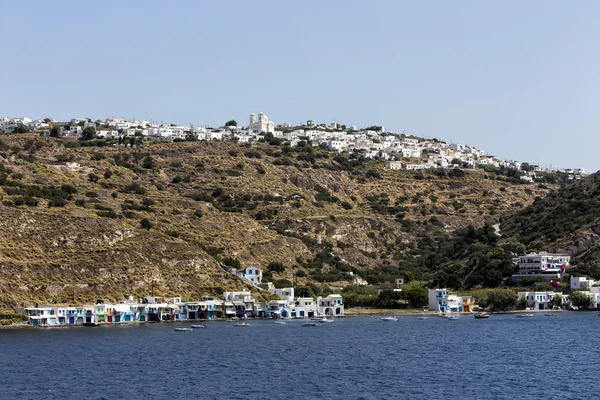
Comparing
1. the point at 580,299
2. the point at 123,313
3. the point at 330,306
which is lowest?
the point at 123,313

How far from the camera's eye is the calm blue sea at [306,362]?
172ft

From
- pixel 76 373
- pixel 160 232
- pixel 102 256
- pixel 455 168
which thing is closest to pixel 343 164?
pixel 455 168

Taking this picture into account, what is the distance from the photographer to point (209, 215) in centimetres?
12425

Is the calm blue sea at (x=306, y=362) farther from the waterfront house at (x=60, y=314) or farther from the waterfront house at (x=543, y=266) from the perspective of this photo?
the waterfront house at (x=543, y=266)

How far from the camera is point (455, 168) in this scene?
607ft

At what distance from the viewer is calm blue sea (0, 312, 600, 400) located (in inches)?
2064

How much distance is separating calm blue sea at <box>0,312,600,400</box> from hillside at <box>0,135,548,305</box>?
9974mm

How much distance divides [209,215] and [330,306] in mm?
24151

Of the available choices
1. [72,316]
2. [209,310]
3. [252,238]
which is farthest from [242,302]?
[72,316]

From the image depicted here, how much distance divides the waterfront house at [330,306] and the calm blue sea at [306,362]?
13083 millimetres

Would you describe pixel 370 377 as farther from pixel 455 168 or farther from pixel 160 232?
pixel 455 168

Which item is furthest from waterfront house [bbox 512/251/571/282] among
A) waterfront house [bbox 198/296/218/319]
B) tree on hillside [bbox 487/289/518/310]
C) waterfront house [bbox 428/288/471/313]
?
waterfront house [bbox 198/296/218/319]

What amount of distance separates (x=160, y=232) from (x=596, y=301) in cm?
5100

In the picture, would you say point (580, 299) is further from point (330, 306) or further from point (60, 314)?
point (60, 314)
